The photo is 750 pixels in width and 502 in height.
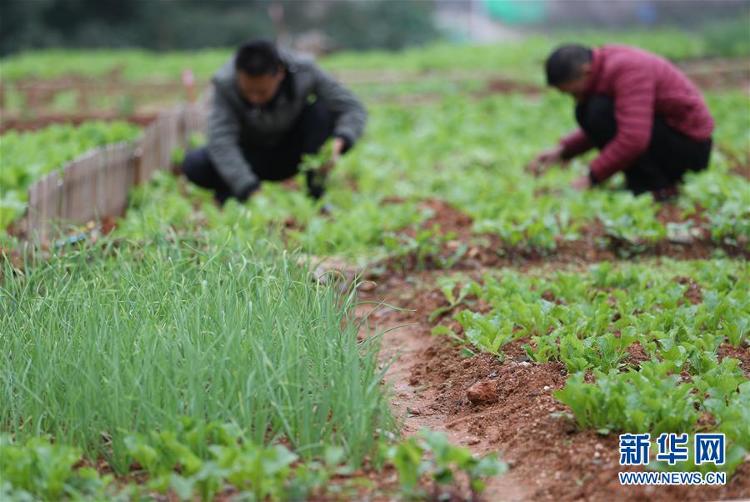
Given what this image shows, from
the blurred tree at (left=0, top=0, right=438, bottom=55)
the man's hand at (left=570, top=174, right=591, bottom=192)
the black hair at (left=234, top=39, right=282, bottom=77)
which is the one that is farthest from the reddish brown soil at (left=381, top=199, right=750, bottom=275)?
the blurred tree at (left=0, top=0, right=438, bottom=55)

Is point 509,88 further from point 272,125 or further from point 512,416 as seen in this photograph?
point 512,416

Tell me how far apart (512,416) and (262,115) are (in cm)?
362

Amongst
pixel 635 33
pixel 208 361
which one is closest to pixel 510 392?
pixel 208 361

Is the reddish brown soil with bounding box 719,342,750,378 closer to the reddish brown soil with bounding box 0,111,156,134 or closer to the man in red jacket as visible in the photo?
the man in red jacket

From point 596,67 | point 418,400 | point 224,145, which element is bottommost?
point 418,400

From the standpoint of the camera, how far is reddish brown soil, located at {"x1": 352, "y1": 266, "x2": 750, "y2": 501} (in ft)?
8.80

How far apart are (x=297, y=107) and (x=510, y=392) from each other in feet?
11.7

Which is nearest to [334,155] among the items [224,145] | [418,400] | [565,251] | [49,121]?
[224,145]

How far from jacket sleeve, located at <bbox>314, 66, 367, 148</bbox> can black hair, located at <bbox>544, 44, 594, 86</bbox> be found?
4.56 feet

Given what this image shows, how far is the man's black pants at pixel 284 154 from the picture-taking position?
21.9 ft

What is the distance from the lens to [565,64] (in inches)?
226

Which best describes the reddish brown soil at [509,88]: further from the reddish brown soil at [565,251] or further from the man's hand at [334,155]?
the reddish brown soil at [565,251]

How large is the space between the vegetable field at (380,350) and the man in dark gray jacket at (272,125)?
502 mm

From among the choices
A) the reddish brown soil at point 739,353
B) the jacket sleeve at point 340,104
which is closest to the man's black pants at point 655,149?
the jacket sleeve at point 340,104
